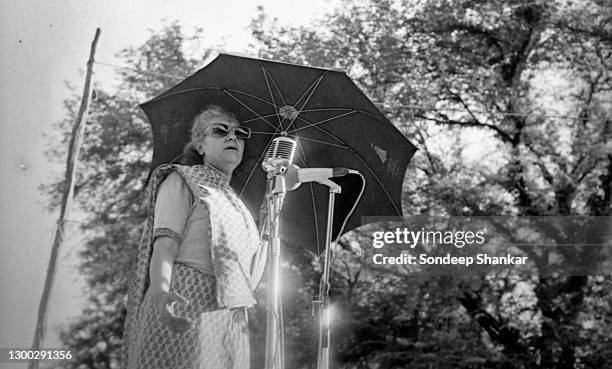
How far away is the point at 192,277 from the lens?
1647 millimetres

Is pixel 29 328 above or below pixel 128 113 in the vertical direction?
below

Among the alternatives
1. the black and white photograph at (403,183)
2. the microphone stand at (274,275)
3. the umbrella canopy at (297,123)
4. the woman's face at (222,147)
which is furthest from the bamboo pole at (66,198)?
the microphone stand at (274,275)

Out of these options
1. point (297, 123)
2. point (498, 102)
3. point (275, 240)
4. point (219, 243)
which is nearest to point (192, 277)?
point (219, 243)

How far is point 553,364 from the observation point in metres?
7.35

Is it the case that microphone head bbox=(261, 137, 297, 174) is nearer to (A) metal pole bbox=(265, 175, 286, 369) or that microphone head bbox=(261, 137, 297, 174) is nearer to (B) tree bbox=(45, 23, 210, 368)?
(A) metal pole bbox=(265, 175, 286, 369)

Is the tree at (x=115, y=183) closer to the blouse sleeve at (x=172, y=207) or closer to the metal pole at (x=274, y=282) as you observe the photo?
the blouse sleeve at (x=172, y=207)

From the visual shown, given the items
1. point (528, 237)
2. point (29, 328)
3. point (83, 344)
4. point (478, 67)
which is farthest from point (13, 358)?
point (478, 67)

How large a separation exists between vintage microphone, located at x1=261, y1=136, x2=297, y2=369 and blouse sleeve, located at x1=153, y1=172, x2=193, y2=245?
0.20 meters

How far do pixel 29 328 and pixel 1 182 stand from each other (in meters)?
0.97

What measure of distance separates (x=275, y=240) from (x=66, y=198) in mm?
4101

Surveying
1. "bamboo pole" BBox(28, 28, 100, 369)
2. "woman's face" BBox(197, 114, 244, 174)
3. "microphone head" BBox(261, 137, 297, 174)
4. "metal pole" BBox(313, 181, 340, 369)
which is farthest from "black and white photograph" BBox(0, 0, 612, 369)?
"microphone head" BBox(261, 137, 297, 174)

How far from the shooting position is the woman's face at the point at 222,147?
1826 mm

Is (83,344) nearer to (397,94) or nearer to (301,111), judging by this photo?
(397,94)

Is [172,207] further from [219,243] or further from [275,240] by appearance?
[275,240]
